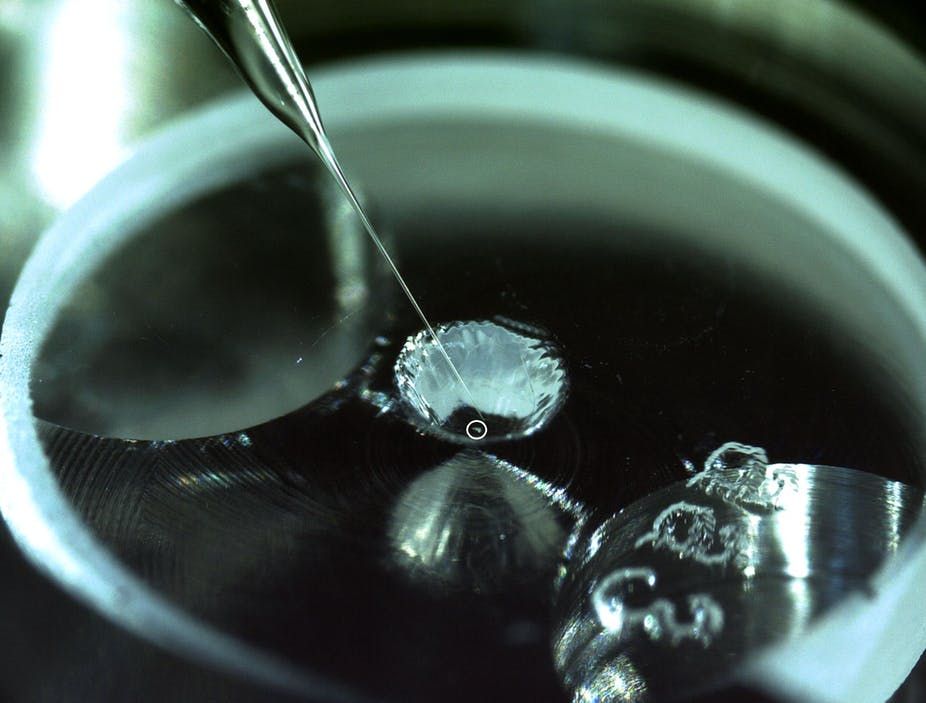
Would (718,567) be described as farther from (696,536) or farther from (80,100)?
(80,100)

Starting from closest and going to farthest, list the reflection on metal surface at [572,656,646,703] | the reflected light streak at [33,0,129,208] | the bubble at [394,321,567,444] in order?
the reflection on metal surface at [572,656,646,703] < the bubble at [394,321,567,444] < the reflected light streak at [33,0,129,208]

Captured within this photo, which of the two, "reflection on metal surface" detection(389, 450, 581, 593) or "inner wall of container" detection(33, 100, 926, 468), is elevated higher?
"inner wall of container" detection(33, 100, 926, 468)

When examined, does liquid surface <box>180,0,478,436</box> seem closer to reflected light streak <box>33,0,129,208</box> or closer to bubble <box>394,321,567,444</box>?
bubble <box>394,321,567,444</box>

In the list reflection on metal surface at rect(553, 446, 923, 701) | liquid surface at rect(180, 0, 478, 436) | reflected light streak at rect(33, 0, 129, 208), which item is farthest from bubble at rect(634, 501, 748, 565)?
reflected light streak at rect(33, 0, 129, 208)

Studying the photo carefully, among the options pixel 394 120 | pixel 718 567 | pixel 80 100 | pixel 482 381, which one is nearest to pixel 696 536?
pixel 718 567

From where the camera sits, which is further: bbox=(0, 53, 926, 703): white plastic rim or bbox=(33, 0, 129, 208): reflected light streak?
bbox=(33, 0, 129, 208): reflected light streak

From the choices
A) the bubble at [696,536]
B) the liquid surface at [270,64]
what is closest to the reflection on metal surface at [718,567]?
the bubble at [696,536]

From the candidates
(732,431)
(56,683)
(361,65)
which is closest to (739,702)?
(732,431)

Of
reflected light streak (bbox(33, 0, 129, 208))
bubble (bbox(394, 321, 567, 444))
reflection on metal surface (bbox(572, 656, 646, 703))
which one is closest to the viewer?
reflection on metal surface (bbox(572, 656, 646, 703))
